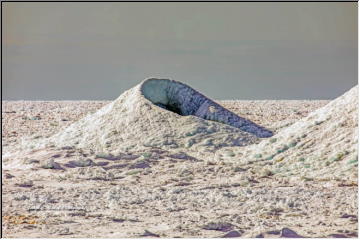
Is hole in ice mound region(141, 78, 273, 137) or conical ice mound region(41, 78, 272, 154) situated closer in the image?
conical ice mound region(41, 78, 272, 154)

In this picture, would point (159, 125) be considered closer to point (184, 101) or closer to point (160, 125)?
point (160, 125)

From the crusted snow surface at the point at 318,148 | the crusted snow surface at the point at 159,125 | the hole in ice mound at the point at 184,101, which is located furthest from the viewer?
the hole in ice mound at the point at 184,101

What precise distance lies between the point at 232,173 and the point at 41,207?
3203mm

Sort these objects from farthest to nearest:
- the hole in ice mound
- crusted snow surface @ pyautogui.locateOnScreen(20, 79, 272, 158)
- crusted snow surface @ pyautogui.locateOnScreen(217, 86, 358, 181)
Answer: the hole in ice mound → crusted snow surface @ pyautogui.locateOnScreen(20, 79, 272, 158) → crusted snow surface @ pyautogui.locateOnScreen(217, 86, 358, 181)

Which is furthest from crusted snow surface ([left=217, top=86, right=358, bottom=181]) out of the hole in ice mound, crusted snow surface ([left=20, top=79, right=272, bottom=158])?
the hole in ice mound

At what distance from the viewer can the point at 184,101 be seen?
14273 mm

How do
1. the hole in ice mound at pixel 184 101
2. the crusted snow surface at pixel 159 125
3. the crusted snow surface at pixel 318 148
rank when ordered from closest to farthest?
the crusted snow surface at pixel 318 148 < the crusted snow surface at pixel 159 125 < the hole in ice mound at pixel 184 101

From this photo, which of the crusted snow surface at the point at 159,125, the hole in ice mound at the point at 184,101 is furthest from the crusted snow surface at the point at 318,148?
the hole in ice mound at the point at 184,101

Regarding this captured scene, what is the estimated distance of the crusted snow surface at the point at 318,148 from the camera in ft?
32.7

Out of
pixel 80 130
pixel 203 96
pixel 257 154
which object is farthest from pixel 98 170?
pixel 203 96

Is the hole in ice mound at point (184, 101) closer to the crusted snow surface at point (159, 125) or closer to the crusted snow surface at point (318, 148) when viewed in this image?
the crusted snow surface at point (159, 125)

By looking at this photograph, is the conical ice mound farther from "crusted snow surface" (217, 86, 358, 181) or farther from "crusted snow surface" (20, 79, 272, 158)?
"crusted snow surface" (217, 86, 358, 181)

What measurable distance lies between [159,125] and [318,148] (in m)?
3.26

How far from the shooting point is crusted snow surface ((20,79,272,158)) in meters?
12.6
